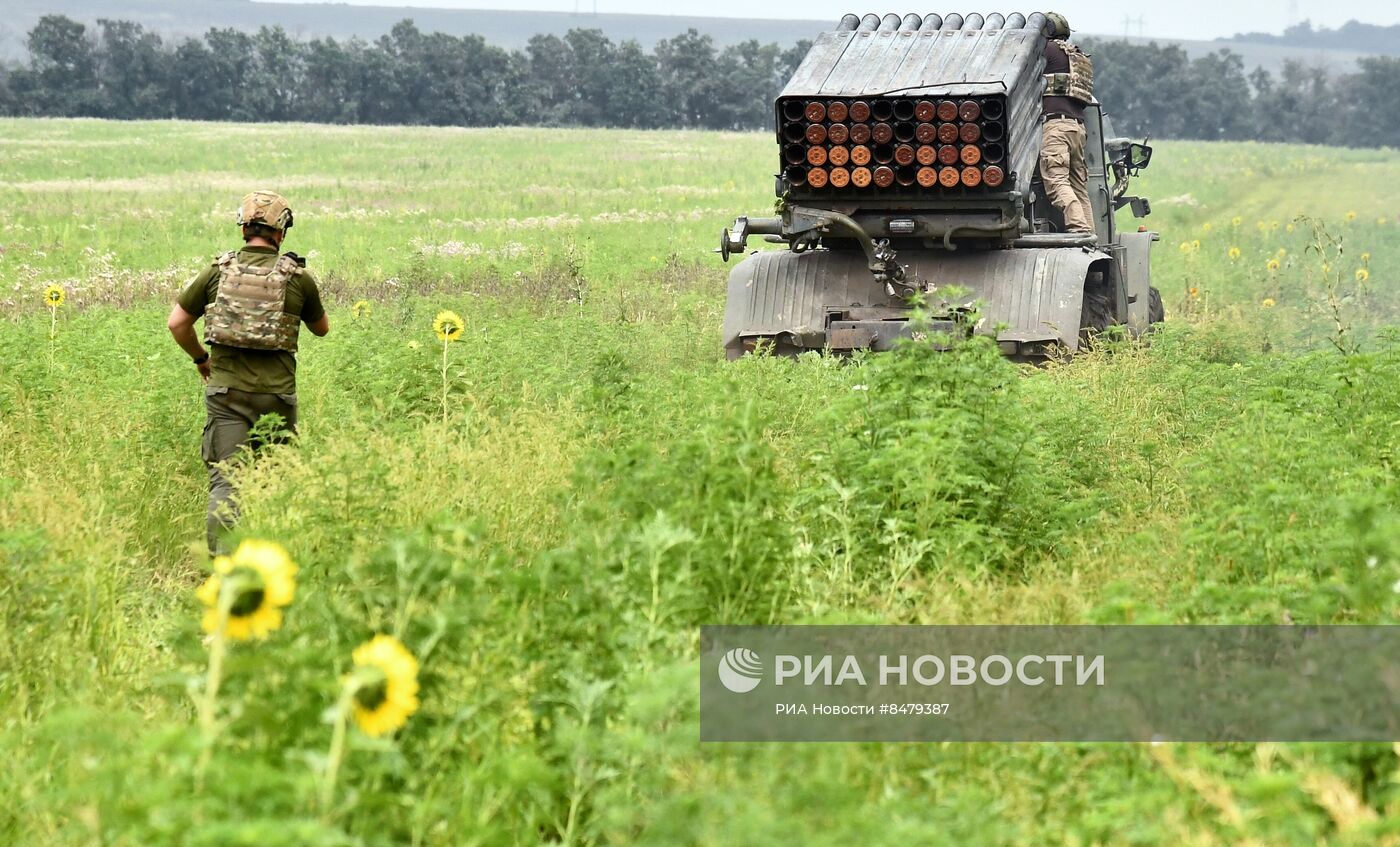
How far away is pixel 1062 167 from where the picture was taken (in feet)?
40.1

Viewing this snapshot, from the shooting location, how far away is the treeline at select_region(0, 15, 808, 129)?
7081 cm

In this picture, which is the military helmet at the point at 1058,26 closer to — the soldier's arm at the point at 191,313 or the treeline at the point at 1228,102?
the soldier's arm at the point at 191,313

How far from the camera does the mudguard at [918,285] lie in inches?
431

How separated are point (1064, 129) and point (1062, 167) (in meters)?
0.28

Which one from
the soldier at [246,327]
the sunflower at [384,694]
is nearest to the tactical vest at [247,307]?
the soldier at [246,327]

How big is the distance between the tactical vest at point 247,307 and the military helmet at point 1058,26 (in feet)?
21.6

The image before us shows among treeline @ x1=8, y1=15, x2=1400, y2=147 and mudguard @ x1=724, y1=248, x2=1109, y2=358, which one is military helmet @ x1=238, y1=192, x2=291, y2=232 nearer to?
mudguard @ x1=724, y1=248, x2=1109, y2=358

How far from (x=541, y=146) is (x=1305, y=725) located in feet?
162

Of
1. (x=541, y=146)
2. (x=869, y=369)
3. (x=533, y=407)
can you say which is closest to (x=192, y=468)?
(x=533, y=407)

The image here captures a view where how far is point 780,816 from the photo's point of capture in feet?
11.4

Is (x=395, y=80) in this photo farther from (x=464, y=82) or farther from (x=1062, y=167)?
(x=1062, y=167)

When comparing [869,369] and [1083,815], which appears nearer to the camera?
[1083,815]

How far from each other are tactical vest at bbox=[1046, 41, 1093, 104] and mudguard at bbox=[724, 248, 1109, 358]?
4.15 ft

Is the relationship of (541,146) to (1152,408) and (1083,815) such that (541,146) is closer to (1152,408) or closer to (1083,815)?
(1152,408)
